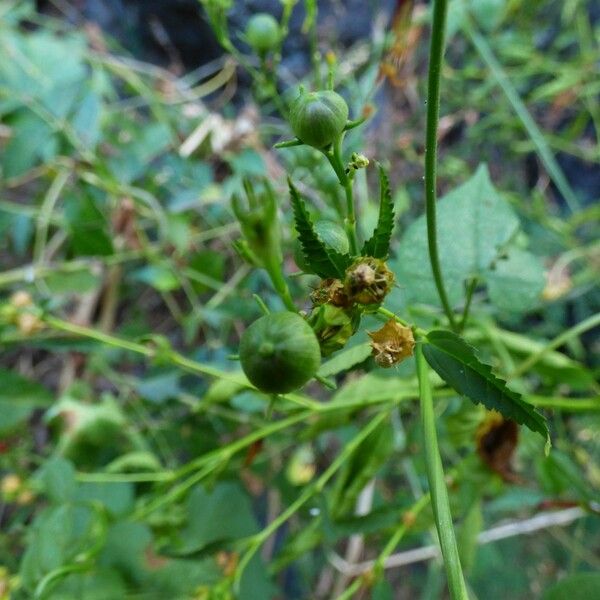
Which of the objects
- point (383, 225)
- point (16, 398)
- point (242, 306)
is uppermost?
point (383, 225)

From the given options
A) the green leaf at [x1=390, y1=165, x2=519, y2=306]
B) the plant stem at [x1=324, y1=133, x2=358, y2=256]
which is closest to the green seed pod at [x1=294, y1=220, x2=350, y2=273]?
the plant stem at [x1=324, y1=133, x2=358, y2=256]

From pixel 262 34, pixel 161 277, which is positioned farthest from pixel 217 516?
pixel 262 34

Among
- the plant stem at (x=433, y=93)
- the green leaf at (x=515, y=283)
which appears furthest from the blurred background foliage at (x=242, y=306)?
the plant stem at (x=433, y=93)

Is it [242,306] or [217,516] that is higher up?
[242,306]

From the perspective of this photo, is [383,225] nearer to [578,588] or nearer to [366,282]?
[366,282]

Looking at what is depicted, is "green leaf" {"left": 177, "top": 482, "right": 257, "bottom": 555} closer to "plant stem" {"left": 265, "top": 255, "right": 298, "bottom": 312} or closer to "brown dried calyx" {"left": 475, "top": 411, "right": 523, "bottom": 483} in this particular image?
"brown dried calyx" {"left": 475, "top": 411, "right": 523, "bottom": 483}

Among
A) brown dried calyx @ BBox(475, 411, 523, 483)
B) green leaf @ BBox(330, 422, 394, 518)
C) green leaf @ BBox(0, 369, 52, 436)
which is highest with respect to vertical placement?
brown dried calyx @ BBox(475, 411, 523, 483)

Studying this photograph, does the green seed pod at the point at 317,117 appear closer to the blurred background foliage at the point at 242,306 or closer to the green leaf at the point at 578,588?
the blurred background foliage at the point at 242,306

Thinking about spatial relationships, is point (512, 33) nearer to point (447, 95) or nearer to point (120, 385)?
point (447, 95)
